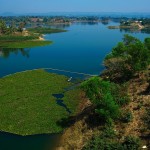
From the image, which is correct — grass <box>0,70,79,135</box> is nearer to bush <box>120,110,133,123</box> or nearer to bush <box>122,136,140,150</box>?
bush <box>120,110,133,123</box>

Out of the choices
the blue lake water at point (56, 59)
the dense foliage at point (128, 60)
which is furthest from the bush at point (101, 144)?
the blue lake water at point (56, 59)

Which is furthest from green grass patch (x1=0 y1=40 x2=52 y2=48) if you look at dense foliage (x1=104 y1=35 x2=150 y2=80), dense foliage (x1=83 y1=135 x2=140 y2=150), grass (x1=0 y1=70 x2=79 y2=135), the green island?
dense foliage (x1=83 y1=135 x2=140 y2=150)

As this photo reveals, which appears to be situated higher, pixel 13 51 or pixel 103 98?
pixel 103 98

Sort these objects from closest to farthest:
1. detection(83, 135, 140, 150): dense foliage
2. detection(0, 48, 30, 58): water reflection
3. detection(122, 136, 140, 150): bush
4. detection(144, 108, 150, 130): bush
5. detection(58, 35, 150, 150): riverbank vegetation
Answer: detection(122, 136, 140, 150): bush → detection(83, 135, 140, 150): dense foliage → detection(58, 35, 150, 150): riverbank vegetation → detection(144, 108, 150, 130): bush → detection(0, 48, 30, 58): water reflection

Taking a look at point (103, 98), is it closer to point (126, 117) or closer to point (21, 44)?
point (126, 117)

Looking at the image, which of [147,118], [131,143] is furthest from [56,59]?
[131,143]

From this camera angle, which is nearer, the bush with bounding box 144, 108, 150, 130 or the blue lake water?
the bush with bounding box 144, 108, 150, 130

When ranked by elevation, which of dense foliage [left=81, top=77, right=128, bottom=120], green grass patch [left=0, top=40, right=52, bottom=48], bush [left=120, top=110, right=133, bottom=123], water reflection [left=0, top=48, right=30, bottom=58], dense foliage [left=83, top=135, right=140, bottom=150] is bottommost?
water reflection [left=0, top=48, right=30, bottom=58]

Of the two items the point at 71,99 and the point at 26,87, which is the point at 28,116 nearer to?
the point at 71,99

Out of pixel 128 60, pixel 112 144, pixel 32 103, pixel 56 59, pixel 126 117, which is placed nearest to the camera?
pixel 112 144

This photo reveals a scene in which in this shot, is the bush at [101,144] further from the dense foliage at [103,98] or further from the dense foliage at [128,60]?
the dense foliage at [128,60]
